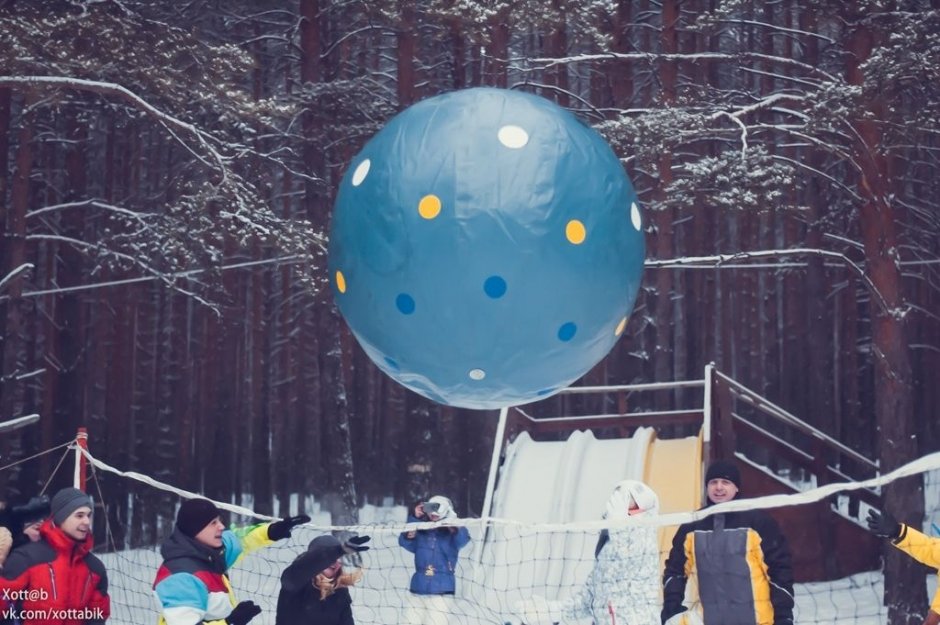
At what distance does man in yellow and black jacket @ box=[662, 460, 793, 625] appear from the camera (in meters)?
6.28

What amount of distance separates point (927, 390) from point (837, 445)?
15.9 ft

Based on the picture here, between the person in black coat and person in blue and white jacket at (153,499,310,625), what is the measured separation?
0.39 meters

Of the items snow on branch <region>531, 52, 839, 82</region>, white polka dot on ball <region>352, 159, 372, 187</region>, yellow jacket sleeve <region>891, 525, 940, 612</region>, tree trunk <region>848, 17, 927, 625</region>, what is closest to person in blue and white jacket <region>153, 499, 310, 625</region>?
white polka dot on ball <region>352, 159, 372, 187</region>

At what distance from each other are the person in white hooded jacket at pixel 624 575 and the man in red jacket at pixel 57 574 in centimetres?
267

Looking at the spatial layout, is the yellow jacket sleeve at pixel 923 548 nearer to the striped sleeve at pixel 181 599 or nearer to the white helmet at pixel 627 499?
the white helmet at pixel 627 499

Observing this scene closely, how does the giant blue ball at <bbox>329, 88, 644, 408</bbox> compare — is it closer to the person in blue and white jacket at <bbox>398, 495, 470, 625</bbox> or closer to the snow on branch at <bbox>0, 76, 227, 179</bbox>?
the person in blue and white jacket at <bbox>398, 495, 470, 625</bbox>

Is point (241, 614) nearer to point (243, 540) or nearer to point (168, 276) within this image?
point (243, 540)

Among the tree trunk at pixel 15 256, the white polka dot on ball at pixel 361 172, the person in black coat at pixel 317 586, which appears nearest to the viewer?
the white polka dot on ball at pixel 361 172

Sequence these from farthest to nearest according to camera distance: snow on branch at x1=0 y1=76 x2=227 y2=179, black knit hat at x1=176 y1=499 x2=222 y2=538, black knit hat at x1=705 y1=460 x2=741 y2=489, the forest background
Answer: the forest background < snow on branch at x1=0 y1=76 x2=227 y2=179 < black knit hat at x1=705 y1=460 x2=741 y2=489 < black knit hat at x1=176 y1=499 x2=222 y2=538

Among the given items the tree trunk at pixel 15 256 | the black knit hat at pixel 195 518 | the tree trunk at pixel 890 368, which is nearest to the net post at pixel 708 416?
the tree trunk at pixel 890 368

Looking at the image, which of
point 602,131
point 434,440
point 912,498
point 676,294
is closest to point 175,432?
point 434,440

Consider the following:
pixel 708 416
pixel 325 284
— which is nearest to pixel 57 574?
pixel 708 416

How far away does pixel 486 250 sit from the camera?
429 centimetres

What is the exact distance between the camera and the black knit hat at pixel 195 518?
17.8 ft
